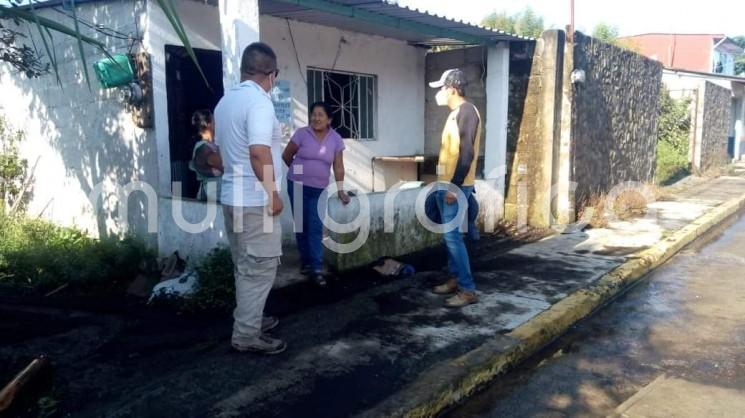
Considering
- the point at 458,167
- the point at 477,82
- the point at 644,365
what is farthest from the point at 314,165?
the point at 477,82

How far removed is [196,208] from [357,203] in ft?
5.05

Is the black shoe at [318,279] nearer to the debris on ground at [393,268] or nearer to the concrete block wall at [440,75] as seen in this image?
the debris on ground at [393,268]

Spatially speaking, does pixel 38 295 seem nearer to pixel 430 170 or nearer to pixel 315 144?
pixel 315 144

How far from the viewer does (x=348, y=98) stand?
8.62 metres

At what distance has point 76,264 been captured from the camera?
18.1 ft

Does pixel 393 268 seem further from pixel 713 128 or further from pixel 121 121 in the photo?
pixel 713 128

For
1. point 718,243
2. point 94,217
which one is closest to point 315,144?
point 94,217

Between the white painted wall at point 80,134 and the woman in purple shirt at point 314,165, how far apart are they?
4.69ft

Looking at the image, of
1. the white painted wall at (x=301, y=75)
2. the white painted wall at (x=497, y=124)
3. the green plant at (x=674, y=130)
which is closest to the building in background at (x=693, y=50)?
the green plant at (x=674, y=130)

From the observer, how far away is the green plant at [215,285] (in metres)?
4.79

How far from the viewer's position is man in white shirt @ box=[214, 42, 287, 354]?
11.4ft

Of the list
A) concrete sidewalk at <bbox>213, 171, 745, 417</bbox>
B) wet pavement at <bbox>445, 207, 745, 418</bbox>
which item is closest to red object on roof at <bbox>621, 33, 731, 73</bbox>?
concrete sidewalk at <bbox>213, 171, 745, 417</bbox>

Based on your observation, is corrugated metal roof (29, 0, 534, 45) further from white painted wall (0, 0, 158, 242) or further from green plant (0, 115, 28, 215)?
green plant (0, 115, 28, 215)

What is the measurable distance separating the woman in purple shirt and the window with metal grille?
104 inches
